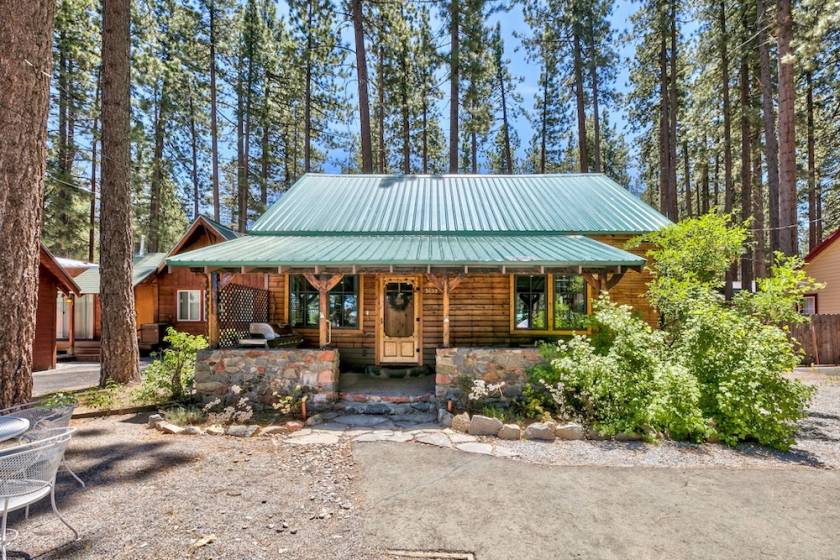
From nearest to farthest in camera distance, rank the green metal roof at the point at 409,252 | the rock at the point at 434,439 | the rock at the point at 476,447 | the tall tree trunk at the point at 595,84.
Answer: the rock at the point at 476,447, the rock at the point at 434,439, the green metal roof at the point at 409,252, the tall tree trunk at the point at 595,84

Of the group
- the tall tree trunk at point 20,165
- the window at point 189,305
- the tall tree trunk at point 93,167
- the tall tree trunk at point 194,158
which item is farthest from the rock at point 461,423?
the tall tree trunk at point 194,158

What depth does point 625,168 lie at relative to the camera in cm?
2842

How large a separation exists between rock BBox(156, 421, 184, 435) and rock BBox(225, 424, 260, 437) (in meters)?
0.65

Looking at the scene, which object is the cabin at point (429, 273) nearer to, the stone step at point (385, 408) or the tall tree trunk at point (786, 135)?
the stone step at point (385, 408)

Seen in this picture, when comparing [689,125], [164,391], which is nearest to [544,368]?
[164,391]

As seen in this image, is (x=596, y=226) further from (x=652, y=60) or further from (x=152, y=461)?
(x=652, y=60)

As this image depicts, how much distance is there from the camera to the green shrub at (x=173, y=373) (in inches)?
266

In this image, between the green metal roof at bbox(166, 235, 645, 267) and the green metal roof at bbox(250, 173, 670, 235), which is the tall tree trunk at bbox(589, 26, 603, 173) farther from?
the green metal roof at bbox(166, 235, 645, 267)

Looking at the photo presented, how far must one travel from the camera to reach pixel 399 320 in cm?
869

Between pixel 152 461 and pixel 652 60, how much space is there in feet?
71.3

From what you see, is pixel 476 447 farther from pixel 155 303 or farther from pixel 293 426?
pixel 155 303

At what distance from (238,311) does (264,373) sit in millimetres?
2377

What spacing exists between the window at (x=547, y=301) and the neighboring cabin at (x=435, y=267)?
0.02 metres

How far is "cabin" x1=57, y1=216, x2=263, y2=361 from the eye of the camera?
42.1ft
